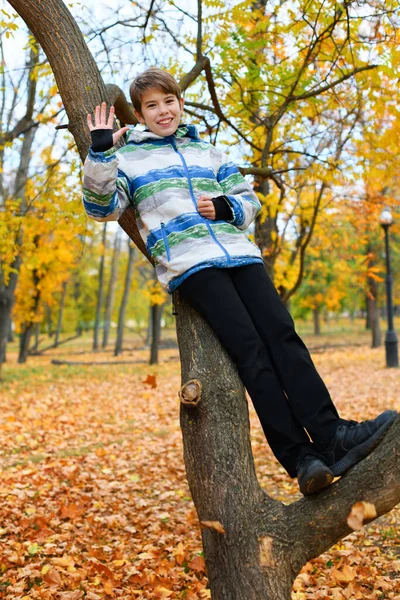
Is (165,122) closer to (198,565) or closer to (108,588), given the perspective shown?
(108,588)

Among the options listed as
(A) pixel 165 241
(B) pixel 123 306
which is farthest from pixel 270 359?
(B) pixel 123 306

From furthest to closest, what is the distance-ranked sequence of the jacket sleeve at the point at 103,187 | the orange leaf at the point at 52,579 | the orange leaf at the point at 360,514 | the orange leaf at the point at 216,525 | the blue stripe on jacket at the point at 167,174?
the orange leaf at the point at 52,579 → the blue stripe on jacket at the point at 167,174 → the jacket sleeve at the point at 103,187 → the orange leaf at the point at 216,525 → the orange leaf at the point at 360,514

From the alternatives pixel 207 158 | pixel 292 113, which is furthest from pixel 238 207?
pixel 292 113

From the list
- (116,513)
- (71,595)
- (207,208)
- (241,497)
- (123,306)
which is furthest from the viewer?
(123,306)

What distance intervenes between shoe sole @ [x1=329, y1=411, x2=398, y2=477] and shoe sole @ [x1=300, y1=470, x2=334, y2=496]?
54 mm

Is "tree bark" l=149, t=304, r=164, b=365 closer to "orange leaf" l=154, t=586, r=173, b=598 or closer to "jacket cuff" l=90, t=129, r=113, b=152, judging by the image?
"orange leaf" l=154, t=586, r=173, b=598

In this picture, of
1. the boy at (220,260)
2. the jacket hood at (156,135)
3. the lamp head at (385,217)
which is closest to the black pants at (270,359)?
the boy at (220,260)

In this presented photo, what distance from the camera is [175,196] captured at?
97.5 inches

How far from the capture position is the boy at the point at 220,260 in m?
2.17

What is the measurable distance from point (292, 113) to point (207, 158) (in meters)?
3.97

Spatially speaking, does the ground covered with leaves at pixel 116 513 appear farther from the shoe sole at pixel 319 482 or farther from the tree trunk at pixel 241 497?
the shoe sole at pixel 319 482

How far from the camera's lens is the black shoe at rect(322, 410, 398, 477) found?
79.6 inches

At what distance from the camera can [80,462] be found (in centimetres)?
601

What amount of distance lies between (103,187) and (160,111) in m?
0.58
